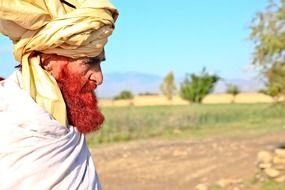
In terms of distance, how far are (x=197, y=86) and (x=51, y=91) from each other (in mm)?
53550

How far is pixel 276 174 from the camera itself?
11.6 m

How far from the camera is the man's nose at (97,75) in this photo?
2467 millimetres

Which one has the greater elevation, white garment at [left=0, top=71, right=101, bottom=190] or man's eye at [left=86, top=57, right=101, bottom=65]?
man's eye at [left=86, top=57, right=101, bottom=65]

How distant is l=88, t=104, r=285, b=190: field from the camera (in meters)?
13.7

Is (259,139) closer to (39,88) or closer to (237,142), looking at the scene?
(237,142)

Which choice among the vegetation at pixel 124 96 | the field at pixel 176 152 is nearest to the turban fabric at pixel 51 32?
the field at pixel 176 152

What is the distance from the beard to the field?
8784mm

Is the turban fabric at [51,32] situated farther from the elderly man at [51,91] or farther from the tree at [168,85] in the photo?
the tree at [168,85]

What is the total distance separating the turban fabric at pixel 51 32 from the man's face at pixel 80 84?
0.04 m

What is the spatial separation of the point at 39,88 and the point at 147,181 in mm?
Result: 11873

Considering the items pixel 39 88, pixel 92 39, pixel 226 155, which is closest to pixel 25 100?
pixel 39 88

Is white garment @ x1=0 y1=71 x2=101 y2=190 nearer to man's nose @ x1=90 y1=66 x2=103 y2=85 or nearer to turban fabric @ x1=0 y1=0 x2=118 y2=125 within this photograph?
turban fabric @ x1=0 y1=0 x2=118 y2=125

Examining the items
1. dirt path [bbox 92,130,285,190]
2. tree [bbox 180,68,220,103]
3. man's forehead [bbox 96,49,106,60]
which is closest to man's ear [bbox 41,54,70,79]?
man's forehead [bbox 96,49,106,60]

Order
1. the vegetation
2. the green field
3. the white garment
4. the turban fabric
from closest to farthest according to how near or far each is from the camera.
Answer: the white garment → the turban fabric → the green field → the vegetation
